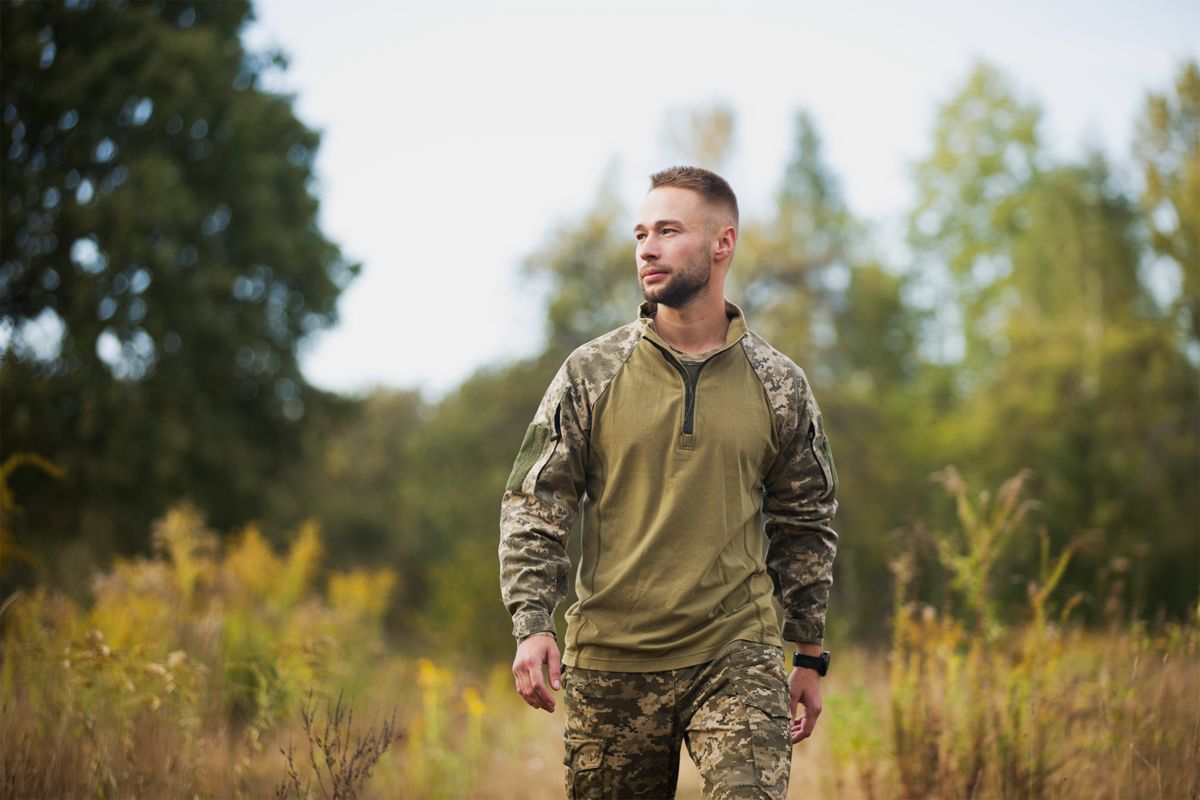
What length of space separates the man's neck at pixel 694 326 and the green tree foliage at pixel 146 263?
1195cm

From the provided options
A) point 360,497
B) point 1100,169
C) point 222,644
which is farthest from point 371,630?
point 1100,169

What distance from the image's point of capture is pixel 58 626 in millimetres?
6406

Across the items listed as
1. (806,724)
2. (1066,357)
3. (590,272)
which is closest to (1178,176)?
(1066,357)

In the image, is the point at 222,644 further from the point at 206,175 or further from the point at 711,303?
the point at 206,175

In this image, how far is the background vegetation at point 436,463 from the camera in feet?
15.7

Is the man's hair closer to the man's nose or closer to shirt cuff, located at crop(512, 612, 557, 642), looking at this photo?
the man's nose

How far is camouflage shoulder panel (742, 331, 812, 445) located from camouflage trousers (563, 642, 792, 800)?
0.65 metres

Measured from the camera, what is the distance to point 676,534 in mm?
3082

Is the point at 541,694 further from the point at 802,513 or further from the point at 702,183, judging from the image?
the point at 702,183

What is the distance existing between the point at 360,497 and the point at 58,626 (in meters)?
19.0

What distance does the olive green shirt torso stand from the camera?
120 inches

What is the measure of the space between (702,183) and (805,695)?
1.55 meters

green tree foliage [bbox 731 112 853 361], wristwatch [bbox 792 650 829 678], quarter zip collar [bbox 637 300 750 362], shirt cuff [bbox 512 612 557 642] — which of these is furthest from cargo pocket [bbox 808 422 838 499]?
green tree foliage [bbox 731 112 853 361]

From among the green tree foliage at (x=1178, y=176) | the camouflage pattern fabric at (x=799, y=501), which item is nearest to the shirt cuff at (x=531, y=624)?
the camouflage pattern fabric at (x=799, y=501)
